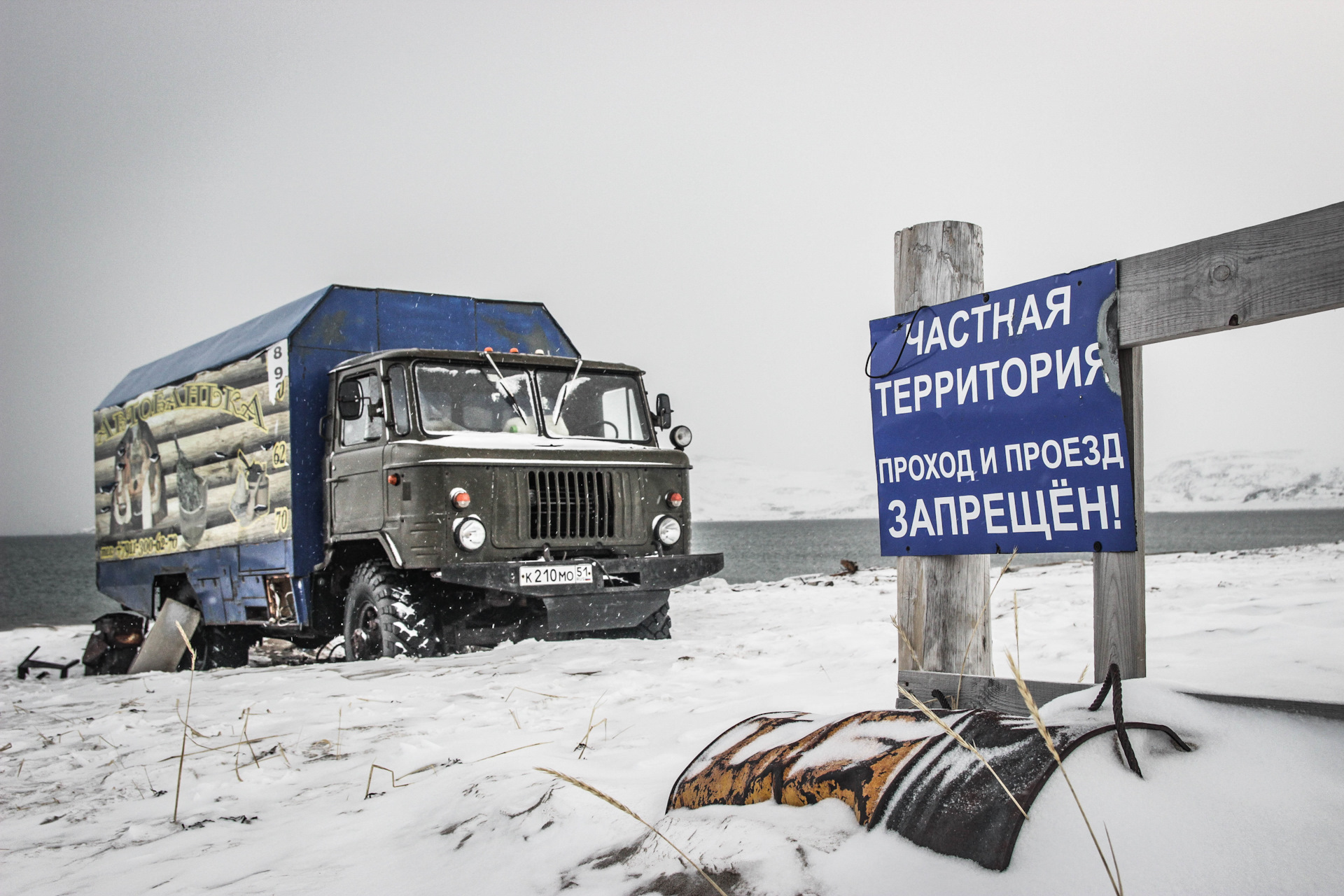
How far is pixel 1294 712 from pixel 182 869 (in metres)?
2.58

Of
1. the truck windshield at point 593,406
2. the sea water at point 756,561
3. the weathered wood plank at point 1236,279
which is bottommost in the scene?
the sea water at point 756,561

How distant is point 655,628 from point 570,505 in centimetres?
137

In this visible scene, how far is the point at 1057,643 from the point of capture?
5.84 metres

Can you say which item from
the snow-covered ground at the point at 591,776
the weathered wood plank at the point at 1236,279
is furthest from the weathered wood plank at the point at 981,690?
the weathered wood plank at the point at 1236,279

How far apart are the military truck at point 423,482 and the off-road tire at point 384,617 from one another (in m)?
0.01

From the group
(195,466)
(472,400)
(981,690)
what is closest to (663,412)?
(472,400)

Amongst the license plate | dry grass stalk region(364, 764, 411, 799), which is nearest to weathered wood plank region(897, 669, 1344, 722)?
dry grass stalk region(364, 764, 411, 799)

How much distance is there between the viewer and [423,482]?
670 centimetres

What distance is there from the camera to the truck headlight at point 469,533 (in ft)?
22.0

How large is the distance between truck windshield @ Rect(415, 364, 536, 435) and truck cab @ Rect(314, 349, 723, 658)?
11 millimetres

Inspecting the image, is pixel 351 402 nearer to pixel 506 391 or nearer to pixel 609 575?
pixel 506 391

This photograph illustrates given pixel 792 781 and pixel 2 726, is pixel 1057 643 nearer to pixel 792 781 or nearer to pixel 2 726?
pixel 792 781

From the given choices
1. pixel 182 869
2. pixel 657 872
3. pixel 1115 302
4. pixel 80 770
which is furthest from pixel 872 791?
pixel 80 770

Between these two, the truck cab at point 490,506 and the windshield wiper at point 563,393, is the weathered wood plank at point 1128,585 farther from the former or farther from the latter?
the windshield wiper at point 563,393
